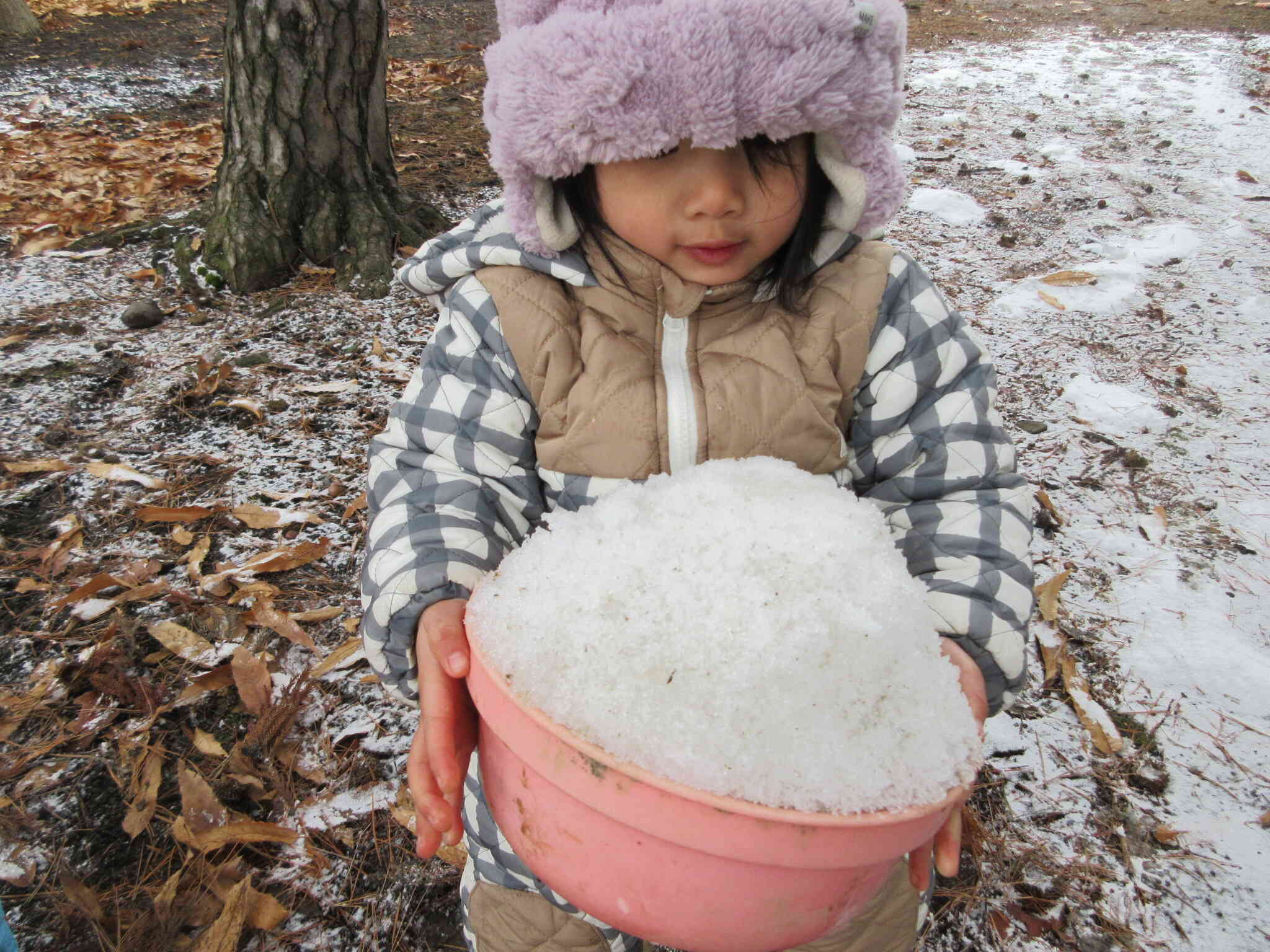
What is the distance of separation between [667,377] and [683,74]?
0.43 m

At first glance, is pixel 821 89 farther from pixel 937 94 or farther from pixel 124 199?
pixel 937 94

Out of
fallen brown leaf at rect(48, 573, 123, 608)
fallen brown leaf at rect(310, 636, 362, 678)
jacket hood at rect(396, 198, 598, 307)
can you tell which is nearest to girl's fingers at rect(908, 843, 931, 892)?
jacket hood at rect(396, 198, 598, 307)

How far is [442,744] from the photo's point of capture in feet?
2.93

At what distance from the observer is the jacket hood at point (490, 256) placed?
113cm

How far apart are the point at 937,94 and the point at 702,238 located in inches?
217

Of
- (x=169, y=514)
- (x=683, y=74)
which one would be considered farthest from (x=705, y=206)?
(x=169, y=514)

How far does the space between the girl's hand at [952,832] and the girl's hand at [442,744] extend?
58 cm

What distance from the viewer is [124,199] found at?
352 cm

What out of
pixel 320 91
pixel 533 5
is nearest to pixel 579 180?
pixel 533 5

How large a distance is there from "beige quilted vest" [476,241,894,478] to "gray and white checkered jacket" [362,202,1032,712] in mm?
34

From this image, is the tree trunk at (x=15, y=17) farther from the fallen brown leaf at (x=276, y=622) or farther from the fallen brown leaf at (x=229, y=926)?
the fallen brown leaf at (x=229, y=926)

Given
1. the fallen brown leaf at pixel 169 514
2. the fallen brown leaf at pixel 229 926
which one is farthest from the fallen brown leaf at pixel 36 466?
the fallen brown leaf at pixel 229 926

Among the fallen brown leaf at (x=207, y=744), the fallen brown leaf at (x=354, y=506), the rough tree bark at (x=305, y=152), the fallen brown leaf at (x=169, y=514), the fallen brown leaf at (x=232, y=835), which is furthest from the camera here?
the rough tree bark at (x=305, y=152)

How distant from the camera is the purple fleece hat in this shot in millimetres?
857
